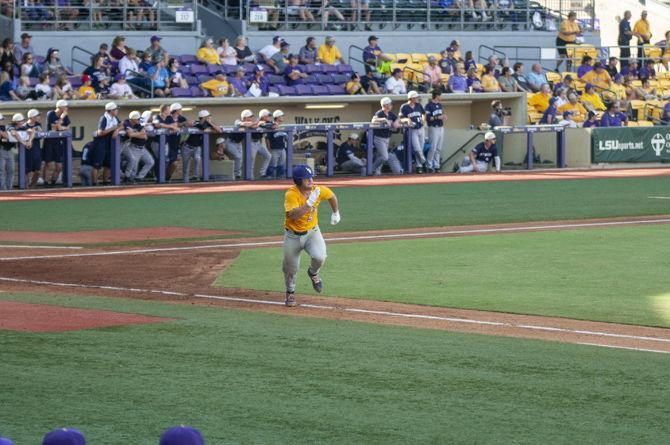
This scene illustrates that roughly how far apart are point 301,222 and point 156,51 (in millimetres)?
18747

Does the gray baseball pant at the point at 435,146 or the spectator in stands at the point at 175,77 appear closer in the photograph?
the spectator in stands at the point at 175,77

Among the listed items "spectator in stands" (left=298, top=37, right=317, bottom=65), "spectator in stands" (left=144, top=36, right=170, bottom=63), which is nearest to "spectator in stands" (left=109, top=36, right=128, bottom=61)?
"spectator in stands" (left=144, top=36, right=170, bottom=63)

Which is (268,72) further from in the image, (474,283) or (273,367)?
(273,367)

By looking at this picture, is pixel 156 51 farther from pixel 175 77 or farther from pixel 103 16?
pixel 103 16

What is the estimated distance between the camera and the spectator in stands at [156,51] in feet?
97.1

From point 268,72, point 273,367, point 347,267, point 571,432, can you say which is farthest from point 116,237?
point 268,72

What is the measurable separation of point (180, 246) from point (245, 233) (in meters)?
1.76

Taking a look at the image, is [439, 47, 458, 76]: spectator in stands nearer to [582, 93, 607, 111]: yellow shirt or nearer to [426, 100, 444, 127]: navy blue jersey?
[426, 100, 444, 127]: navy blue jersey

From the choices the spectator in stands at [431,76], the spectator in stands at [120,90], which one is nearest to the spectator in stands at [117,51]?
the spectator in stands at [120,90]

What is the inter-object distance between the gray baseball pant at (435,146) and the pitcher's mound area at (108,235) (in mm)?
12336

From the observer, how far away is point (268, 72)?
31422mm

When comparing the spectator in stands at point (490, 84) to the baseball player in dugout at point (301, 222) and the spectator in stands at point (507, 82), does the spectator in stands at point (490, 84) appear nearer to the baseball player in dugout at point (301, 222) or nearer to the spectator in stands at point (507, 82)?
the spectator in stands at point (507, 82)

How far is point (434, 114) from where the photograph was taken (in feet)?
98.9

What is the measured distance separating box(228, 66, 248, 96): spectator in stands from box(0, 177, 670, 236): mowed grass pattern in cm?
517
